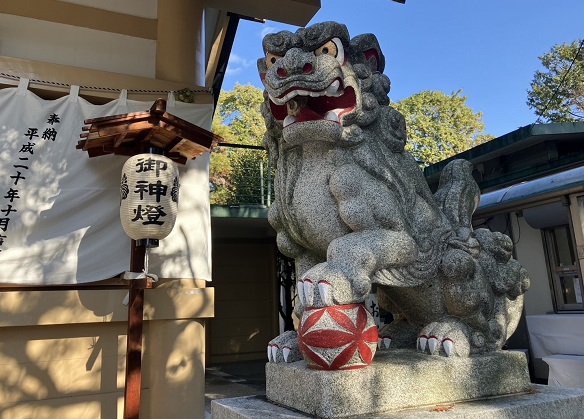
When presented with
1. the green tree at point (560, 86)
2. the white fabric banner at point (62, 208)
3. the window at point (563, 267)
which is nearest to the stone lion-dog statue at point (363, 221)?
the white fabric banner at point (62, 208)

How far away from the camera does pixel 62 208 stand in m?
4.42

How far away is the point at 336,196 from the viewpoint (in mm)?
2379

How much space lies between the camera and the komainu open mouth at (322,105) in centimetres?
240

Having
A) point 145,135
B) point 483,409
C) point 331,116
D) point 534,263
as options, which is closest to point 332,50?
point 331,116

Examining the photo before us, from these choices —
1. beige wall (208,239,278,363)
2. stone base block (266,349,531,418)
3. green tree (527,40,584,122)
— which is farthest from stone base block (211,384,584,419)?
green tree (527,40,584,122)

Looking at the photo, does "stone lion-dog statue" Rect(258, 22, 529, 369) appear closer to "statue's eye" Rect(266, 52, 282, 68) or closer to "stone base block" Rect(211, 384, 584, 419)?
"statue's eye" Rect(266, 52, 282, 68)

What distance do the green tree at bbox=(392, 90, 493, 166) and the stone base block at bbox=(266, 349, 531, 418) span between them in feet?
70.7

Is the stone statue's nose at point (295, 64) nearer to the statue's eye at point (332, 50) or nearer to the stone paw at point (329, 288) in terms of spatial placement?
the statue's eye at point (332, 50)

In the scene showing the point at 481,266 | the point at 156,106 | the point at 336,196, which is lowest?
the point at 481,266

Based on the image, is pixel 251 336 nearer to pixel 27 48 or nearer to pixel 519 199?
pixel 519 199

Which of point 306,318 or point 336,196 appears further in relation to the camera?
point 336,196

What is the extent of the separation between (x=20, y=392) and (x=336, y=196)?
3.70 m

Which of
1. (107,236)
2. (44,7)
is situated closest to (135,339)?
(107,236)

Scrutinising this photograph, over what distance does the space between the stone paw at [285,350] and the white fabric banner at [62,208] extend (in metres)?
2.46
